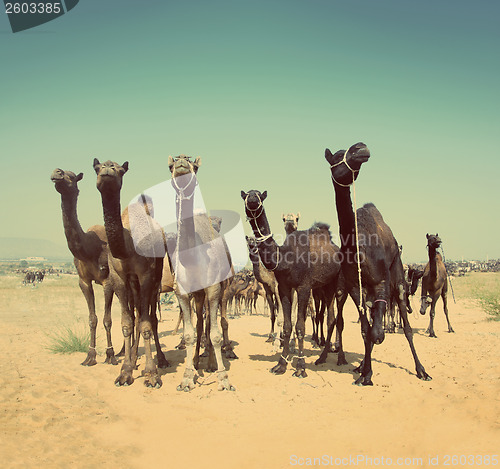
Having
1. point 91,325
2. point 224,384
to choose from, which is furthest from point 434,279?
point 91,325

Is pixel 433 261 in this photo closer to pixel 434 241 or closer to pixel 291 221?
pixel 434 241

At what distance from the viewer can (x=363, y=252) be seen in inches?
291

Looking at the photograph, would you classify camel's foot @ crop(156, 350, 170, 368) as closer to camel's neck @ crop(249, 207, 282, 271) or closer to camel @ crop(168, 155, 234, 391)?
camel @ crop(168, 155, 234, 391)

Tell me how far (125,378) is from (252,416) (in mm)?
2701

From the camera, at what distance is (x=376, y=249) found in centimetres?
745

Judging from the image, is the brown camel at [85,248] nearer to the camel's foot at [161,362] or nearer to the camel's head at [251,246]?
the camel's foot at [161,362]

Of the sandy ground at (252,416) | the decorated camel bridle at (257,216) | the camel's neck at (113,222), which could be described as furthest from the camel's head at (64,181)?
the decorated camel bridle at (257,216)

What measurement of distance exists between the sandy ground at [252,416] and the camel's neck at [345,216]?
2706mm

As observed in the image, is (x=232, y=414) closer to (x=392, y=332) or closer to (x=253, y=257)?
(x=253, y=257)

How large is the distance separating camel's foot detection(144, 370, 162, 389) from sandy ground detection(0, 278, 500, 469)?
17 cm

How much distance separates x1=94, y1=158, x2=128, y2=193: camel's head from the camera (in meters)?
6.90

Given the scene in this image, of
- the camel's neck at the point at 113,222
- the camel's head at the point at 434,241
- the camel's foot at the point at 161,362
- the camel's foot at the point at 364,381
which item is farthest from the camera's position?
the camel's head at the point at 434,241

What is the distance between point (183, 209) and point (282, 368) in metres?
3.90

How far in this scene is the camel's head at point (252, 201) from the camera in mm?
7906
